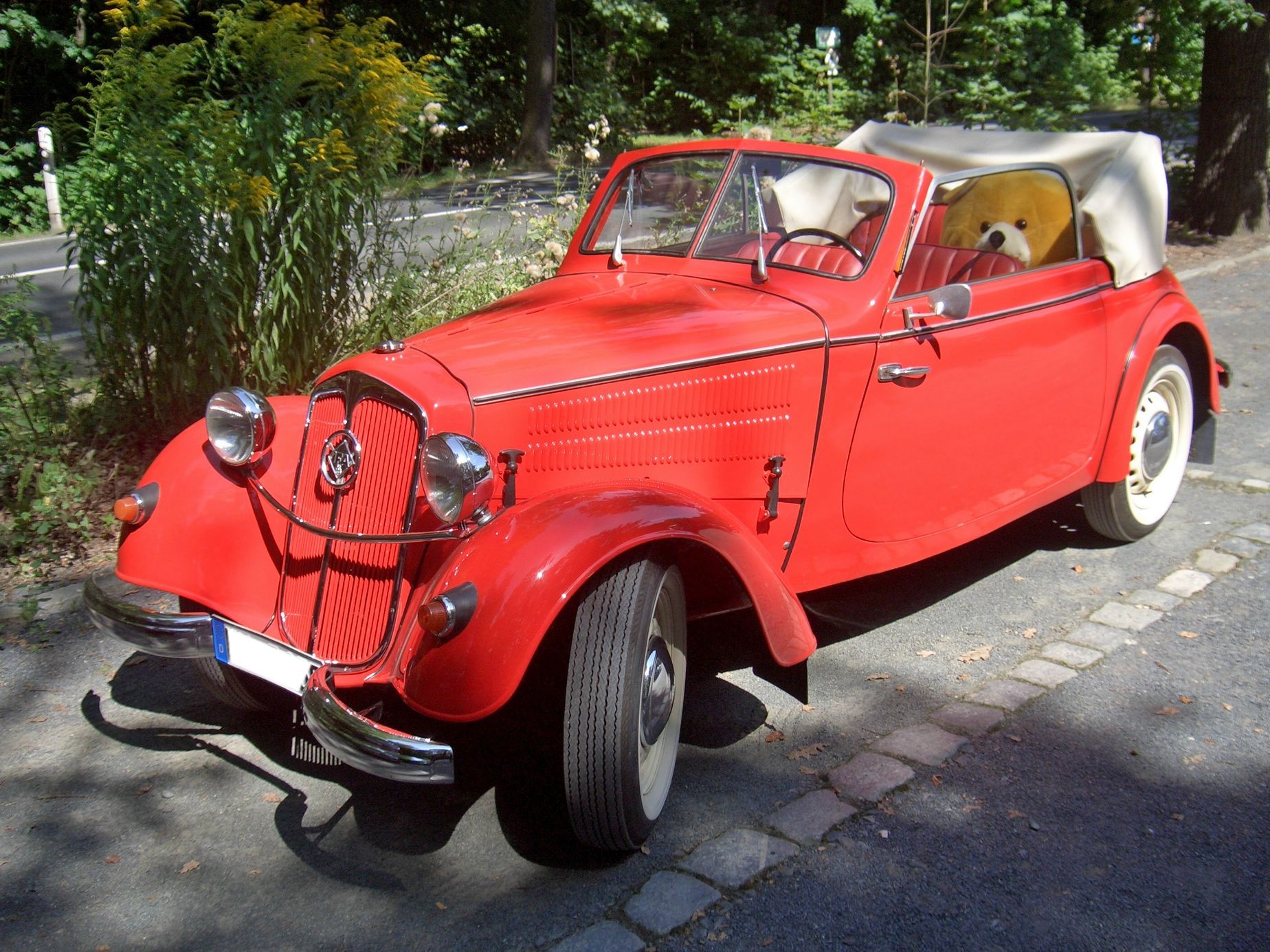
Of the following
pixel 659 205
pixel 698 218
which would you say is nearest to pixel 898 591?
pixel 698 218

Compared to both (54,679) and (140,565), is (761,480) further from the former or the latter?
(54,679)

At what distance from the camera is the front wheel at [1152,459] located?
4809 mm

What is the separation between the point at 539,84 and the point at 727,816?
1681 centimetres

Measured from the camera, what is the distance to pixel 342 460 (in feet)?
10.2

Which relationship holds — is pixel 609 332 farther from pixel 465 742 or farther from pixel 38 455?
pixel 38 455

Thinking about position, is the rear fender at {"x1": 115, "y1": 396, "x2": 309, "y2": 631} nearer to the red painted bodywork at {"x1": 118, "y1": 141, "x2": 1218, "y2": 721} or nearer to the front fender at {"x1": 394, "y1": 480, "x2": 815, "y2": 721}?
the red painted bodywork at {"x1": 118, "y1": 141, "x2": 1218, "y2": 721}

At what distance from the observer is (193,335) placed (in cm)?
507

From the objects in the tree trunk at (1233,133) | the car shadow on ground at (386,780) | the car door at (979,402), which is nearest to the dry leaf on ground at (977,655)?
the car door at (979,402)

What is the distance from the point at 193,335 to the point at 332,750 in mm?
3112

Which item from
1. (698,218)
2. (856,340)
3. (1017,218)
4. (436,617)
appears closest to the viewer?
(436,617)

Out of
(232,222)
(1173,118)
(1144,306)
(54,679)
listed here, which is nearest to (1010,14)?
(1173,118)

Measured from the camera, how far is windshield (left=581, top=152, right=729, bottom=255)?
4.08 m

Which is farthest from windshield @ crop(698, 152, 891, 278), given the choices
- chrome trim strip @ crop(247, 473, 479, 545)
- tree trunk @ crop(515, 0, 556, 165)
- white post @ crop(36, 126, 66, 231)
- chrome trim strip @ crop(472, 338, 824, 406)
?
tree trunk @ crop(515, 0, 556, 165)

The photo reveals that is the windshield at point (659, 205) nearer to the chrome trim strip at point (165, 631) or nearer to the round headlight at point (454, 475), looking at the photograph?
the round headlight at point (454, 475)
